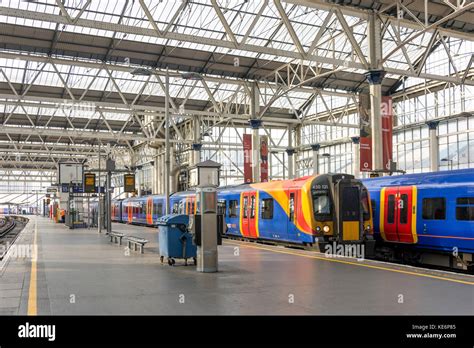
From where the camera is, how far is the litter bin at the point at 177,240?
14.4 meters

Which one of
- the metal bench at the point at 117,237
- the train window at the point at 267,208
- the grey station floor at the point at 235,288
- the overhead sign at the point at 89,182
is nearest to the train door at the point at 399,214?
the grey station floor at the point at 235,288

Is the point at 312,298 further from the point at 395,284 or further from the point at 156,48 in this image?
the point at 156,48

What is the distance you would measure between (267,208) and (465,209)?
8710 millimetres

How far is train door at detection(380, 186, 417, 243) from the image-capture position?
1767cm

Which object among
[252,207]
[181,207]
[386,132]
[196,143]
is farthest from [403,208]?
[196,143]

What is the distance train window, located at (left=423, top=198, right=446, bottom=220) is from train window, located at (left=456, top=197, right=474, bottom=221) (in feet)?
1.67

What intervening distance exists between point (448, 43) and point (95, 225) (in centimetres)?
2962


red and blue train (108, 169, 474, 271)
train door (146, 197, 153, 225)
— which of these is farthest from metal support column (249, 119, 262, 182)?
red and blue train (108, 169, 474, 271)

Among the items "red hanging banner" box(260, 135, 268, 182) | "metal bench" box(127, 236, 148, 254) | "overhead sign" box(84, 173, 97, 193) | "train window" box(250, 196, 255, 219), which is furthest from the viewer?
"red hanging banner" box(260, 135, 268, 182)

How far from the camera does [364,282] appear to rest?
36.8ft

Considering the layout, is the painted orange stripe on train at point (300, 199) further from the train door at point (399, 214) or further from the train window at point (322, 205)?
the train door at point (399, 214)

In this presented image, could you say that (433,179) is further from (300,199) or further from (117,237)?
(117,237)

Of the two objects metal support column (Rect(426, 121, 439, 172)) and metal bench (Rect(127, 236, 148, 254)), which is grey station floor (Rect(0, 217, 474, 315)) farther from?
metal support column (Rect(426, 121, 439, 172))
